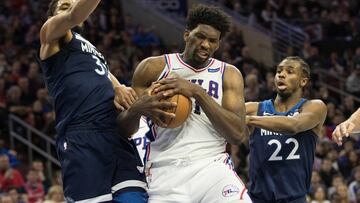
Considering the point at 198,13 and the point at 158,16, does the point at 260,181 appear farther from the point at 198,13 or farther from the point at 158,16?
the point at 158,16

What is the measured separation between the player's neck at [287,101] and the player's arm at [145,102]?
5.58ft

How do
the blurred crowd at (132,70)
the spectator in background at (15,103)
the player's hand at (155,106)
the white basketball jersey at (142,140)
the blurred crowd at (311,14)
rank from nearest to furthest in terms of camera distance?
the player's hand at (155,106)
the white basketball jersey at (142,140)
the blurred crowd at (132,70)
the spectator in background at (15,103)
the blurred crowd at (311,14)

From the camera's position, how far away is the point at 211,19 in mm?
5199

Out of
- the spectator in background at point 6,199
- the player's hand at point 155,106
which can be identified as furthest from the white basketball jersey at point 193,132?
the spectator in background at point 6,199

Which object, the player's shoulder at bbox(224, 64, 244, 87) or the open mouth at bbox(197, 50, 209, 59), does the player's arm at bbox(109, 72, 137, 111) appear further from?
the player's shoulder at bbox(224, 64, 244, 87)

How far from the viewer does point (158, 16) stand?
20.0m

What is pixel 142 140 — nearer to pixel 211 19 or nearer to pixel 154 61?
pixel 154 61

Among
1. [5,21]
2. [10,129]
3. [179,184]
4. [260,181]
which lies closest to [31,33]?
[5,21]

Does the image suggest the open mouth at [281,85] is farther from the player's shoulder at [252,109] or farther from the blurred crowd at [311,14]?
the blurred crowd at [311,14]

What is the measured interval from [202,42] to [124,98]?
65cm

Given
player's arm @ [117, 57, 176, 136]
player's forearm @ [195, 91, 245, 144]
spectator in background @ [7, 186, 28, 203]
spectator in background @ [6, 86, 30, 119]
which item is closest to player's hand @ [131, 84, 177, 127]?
player's arm @ [117, 57, 176, 136]

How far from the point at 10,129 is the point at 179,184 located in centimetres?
883

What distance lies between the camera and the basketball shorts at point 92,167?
16.3 ft

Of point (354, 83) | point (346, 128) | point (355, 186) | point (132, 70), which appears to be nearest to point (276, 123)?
point (346, 128)
